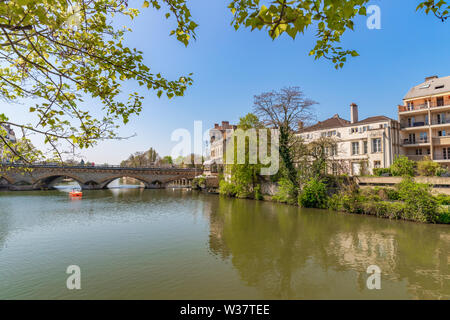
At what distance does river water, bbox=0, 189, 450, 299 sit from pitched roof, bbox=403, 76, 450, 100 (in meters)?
23.3

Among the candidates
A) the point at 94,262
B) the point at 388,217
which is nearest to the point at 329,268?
the point at 94,262

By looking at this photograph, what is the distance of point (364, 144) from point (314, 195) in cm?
1266

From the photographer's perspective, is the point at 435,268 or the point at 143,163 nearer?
the point at 435,268

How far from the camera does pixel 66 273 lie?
858cm

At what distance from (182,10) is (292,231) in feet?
45.7

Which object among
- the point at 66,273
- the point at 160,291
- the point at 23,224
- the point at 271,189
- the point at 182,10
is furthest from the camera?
the point at 271,189

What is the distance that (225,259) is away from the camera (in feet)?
32.6

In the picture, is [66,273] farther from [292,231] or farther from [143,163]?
[143,163]

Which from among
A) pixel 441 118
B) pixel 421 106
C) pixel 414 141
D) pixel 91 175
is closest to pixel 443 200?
pixel 414 141

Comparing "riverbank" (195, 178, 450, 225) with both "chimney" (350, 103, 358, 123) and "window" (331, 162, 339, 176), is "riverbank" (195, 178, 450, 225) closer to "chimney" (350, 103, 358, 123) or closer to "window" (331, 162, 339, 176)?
"window" (331, 162, 339, 176)

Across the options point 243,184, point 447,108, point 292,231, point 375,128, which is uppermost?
point 447,108

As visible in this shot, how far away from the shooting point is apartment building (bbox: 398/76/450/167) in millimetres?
27938

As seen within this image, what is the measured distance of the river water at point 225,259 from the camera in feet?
24.1

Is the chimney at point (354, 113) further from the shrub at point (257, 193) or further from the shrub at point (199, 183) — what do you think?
the shrub at point (199, 183)
